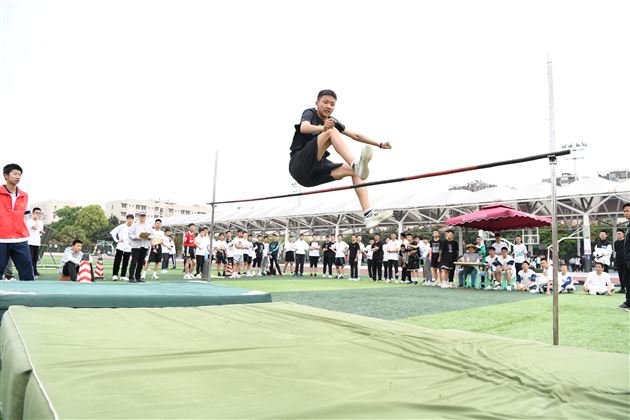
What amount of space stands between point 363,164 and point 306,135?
561 mm

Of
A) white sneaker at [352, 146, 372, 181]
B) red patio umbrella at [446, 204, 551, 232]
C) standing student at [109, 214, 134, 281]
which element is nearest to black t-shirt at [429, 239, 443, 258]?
red patio umbrella at [446, 204, 551, 232]

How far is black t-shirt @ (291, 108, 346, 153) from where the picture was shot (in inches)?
122

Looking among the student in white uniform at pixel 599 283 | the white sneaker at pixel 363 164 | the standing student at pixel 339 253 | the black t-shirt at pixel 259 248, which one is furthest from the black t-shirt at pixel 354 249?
the white sneaker at pixel 363 164

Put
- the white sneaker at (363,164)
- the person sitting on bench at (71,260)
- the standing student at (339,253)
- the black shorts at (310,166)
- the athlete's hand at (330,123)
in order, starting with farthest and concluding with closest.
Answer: the standing student at (339,253) < the person sitting on bench at (71,260) < the black shorts at (310,166) < the white sneaker at (363,164) < the athlete's hand at (330,123)

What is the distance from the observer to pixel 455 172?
2883mm

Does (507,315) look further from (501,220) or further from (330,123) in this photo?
(501,220)

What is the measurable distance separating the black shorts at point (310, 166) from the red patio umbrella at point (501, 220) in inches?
264

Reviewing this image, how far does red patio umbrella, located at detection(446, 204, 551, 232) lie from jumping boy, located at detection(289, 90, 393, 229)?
6.57 m

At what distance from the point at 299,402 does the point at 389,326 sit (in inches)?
56.5

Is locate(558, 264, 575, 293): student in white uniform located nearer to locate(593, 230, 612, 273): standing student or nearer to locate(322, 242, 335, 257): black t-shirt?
locate(593, 230, 612, 273): standing student

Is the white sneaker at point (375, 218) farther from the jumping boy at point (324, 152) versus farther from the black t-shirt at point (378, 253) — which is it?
the black t-shirt at point (378, 253)

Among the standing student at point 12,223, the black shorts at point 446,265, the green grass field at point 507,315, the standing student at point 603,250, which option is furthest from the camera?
the black shorts at point 446,265

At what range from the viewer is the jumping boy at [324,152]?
9.64ft

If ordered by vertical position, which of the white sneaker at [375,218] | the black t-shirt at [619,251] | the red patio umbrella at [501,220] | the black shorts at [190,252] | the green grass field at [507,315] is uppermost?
the red patio umbrella at [501,220]
